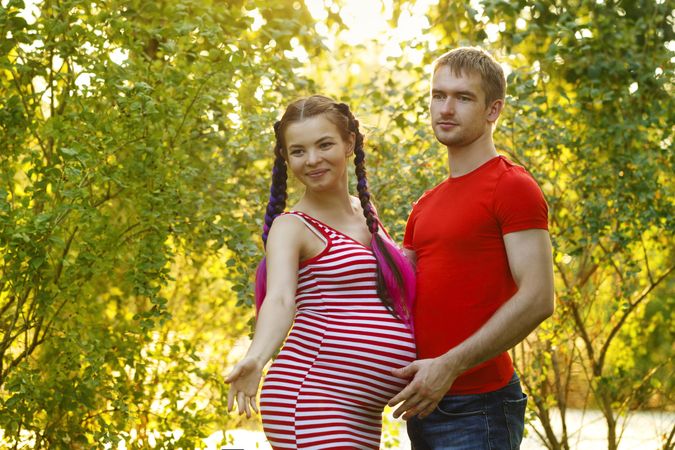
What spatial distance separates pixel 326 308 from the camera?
2.29 m

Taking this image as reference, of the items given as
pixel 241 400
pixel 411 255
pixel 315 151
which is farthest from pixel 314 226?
pixel 241 400

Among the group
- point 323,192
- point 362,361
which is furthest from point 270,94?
point 362,361

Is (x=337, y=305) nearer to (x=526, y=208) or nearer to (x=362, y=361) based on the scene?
(x=362, y=361)

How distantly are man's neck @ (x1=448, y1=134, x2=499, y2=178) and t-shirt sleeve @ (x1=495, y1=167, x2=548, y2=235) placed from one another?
0.50 feet

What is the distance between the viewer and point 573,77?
5152mm

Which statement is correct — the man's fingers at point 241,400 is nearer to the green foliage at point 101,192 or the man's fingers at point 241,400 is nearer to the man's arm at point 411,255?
the man's arm at point 411,255

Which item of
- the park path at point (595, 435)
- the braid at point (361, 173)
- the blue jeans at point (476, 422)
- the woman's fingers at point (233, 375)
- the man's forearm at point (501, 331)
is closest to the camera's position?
the woman's fingers at point (233, 375)

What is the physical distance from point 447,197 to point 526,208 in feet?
0.85

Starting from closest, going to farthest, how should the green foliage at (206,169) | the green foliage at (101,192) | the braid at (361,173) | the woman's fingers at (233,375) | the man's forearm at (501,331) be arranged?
the woman's fingers at (233,375) < the man's forearm at (501,331) < the braid at (361,173) < the green foliage at (101,192) < the green foliage at (206,169)

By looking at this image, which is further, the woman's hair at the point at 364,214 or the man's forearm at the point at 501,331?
the woman's hair at the point at 364,214

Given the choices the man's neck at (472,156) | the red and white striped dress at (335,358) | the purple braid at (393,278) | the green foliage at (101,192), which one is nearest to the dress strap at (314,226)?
the red and white striped dress at (335,358)

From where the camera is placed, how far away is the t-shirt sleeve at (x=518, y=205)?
2188 millimetres

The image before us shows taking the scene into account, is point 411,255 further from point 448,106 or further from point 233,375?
point 233,375

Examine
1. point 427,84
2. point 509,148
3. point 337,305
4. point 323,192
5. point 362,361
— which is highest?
point 427,84
